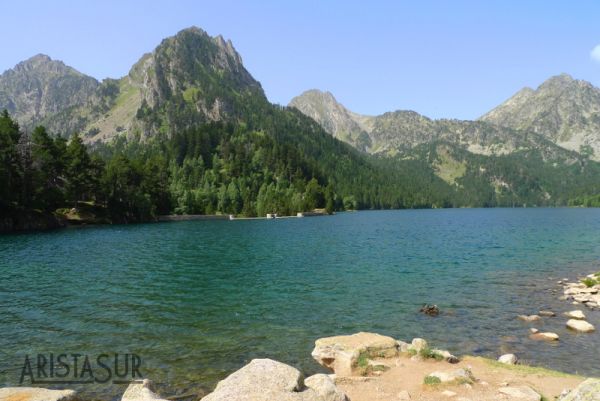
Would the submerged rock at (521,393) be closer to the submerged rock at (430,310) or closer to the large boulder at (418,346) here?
the large boulder at (418,346)

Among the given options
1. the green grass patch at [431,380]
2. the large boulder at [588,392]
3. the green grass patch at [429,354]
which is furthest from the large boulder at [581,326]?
the large boulder at [588,392]

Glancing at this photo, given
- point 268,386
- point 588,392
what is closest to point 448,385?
→ point 588,392

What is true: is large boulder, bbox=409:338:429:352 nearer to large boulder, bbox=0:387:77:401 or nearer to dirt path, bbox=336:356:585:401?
dirt path, bbox=336:356:585:401

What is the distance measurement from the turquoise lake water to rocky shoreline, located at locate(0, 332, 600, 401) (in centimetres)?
302

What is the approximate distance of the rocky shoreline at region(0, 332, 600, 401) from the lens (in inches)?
488

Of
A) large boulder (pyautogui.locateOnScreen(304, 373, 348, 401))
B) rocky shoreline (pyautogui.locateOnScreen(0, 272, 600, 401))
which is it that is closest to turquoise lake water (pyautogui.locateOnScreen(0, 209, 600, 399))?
rocky shoreline (pyautogui.locateOnScreen(0, 272, 600, 401))

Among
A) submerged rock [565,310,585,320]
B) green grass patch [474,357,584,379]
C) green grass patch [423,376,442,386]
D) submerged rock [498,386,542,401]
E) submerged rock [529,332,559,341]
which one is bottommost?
submerged rock [529,332,559,341]

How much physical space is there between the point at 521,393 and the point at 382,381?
5767 millimetres

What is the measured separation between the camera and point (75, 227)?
128m

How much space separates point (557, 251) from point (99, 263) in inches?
3069

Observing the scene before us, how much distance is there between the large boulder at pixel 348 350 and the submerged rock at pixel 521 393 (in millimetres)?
6533

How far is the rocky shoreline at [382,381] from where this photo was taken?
12391mm

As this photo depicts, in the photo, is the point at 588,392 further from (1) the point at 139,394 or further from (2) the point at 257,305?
(2) the point at 257,305

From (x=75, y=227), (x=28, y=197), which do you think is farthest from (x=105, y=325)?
(x=75, y=227)
